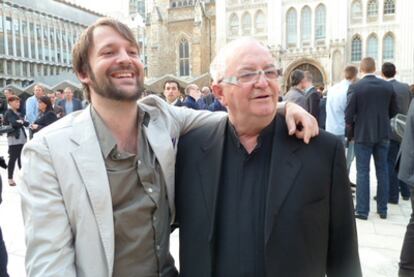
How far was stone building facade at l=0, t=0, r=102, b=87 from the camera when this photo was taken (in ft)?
141

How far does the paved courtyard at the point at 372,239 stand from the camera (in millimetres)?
3887

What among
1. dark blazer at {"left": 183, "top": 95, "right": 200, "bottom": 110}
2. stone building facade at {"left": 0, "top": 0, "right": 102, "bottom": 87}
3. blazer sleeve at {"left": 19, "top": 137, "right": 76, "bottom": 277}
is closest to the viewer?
blazer sleeve at {"left": 19, "top": 137, "right": 76, "bottom": 277}

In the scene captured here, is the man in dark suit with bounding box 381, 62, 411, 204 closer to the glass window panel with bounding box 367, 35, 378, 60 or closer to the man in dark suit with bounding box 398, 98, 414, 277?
the man in dark suit with bounding box 398, 98, 414, 277

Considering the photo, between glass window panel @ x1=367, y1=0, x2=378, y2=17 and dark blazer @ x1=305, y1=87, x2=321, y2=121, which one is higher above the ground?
glass window panel @ x1=367, y1=0, x2=378, y2=17

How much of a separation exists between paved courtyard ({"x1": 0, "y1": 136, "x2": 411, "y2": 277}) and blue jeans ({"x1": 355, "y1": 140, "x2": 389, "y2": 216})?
0.20 meters

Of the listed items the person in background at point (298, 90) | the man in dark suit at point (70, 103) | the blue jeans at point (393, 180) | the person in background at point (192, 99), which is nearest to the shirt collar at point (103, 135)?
the person in background at point (298, 90)

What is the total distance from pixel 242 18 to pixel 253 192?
3241cm

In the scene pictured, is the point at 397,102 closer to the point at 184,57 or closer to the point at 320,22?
the point at 320,22

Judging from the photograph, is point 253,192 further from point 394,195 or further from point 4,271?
point 394,195

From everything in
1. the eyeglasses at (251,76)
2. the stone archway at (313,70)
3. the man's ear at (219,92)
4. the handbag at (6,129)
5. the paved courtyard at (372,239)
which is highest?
the stone archway at (313,70)

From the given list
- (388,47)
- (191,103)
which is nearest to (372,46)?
(388,47)

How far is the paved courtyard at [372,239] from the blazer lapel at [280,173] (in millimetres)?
2493

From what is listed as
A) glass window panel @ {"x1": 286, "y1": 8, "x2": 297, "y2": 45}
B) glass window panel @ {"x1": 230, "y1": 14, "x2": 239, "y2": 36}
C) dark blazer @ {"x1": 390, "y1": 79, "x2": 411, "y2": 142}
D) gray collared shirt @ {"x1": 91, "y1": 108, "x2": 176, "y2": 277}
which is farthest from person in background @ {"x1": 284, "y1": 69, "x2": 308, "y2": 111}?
glass window panel @ {"x1": 230, "y1": 14, "x2": 239, "y2": 36}

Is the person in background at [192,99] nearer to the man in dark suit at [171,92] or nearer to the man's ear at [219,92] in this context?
the man in dark suit at [171,92]
